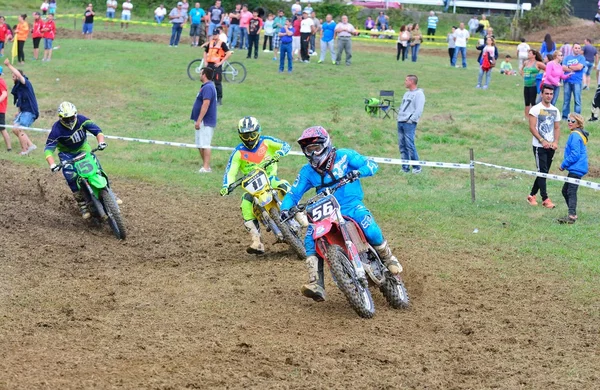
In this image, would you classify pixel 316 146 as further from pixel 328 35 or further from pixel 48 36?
pixel 48 36

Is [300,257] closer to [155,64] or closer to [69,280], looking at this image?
[69,280]

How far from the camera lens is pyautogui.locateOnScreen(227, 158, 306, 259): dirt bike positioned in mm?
12117

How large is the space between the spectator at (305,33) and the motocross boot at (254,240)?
75.5 feet

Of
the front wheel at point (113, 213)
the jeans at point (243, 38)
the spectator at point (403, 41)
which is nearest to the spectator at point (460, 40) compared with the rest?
the spectator at point (403, 41)

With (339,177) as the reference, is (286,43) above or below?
above

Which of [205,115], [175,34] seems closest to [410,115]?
[205,115]

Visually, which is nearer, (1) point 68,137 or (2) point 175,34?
(1) point 68,137

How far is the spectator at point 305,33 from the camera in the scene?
3456cm

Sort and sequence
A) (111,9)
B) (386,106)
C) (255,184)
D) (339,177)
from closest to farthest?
(339,177)
(255,184)
(386,106)
(111,9)

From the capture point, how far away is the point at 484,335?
9.00 metres

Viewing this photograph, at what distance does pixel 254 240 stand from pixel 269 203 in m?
0.64

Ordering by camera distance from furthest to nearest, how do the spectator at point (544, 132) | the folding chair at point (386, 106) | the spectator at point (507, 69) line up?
the spectator at point (507, 69) → the folding chair at point (386, 106) → the spectator at point (544, 132)

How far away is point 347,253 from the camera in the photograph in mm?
9562

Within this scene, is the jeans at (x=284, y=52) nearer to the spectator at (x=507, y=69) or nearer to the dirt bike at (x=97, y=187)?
the spectator at (x=507, y=69)
